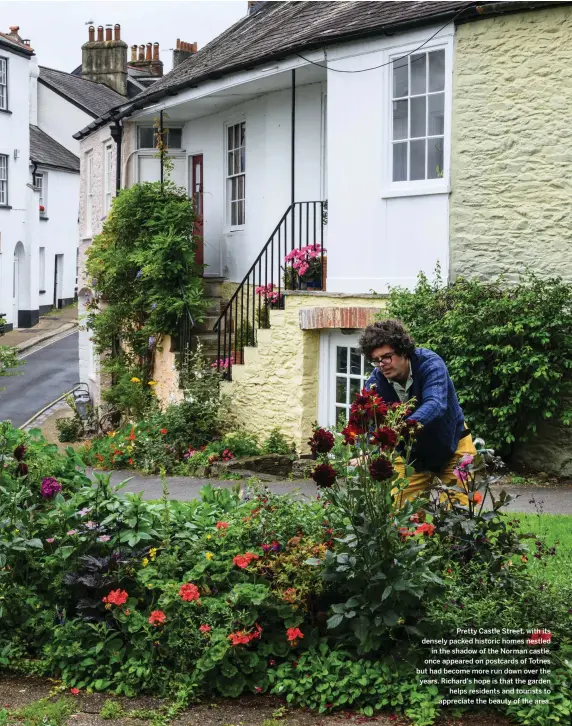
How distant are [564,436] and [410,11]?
5.05 m

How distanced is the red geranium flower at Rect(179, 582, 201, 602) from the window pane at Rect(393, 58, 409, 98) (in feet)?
27.3

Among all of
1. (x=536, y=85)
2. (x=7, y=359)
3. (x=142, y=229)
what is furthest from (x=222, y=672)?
(x=142, y=229)

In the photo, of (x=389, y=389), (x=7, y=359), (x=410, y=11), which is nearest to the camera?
(x=389, y=389)

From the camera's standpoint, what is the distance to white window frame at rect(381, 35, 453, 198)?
11.2 metres

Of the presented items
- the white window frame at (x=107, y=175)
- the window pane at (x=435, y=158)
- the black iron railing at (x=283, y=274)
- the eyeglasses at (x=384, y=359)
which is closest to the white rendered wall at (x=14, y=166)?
the white window frame at (x=107, y=175)

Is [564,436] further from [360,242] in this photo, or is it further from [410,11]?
[410,11]

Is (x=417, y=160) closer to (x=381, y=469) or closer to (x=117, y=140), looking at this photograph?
(x=381, y=469)

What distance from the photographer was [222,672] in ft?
15.6

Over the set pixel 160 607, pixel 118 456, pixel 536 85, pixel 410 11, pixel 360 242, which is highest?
pixel 410 11

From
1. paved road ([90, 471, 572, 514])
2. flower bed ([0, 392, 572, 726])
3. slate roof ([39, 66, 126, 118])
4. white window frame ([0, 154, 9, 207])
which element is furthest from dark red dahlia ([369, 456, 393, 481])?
slate roof ([39, 66, 126, 118])

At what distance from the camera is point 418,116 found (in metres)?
11.7

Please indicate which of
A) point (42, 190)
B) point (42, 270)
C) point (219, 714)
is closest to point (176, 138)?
point (219, 714)

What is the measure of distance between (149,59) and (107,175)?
19298mm

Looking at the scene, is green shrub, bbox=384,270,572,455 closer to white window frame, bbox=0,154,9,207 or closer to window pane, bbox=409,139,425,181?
window pane, bbox=409,139,425,181
